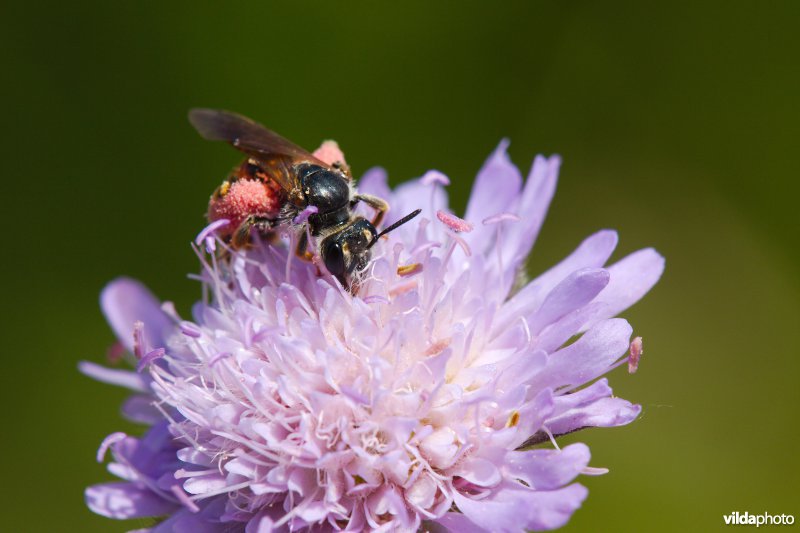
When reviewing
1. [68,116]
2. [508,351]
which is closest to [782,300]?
[508,351]

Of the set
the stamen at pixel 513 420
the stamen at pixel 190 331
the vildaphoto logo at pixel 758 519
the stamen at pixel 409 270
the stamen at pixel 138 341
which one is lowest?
the stamen at pixel 513 420

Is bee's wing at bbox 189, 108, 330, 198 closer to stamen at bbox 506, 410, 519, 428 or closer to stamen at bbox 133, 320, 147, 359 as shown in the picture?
stamen at bbox 133, 320, 147, 359

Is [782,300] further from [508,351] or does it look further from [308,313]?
[308,313]

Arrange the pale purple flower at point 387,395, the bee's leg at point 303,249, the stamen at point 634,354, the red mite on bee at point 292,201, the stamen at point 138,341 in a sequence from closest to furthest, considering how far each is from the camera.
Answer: the pale purple flower at point 387,395 → the stamen at point 634,354 → the red mite on bee at point 292,201 → the bee's leg at point 303,249 → the stamen at point 138,341

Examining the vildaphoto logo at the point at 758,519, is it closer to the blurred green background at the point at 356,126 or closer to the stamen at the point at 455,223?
the blurred green background at the point at 356,126

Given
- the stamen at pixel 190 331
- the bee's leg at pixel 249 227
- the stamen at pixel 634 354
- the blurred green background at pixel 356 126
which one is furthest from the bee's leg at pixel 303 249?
the blurred green background at pixel 356 126

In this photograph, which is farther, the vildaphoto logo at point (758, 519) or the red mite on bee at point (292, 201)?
the vildaphoto logo at point (758, 519)

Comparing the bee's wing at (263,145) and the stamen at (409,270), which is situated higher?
the bee's wing at (263,145)
